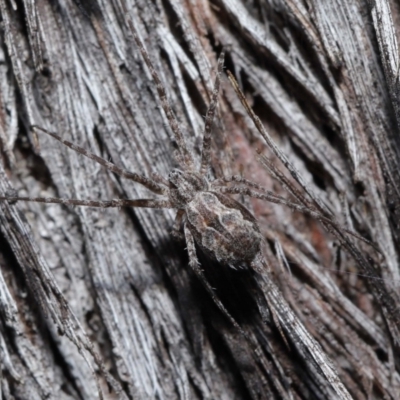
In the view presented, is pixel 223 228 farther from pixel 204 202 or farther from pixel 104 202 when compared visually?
pixel 104 202

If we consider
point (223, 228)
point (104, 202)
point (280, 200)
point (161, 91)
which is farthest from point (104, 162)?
point (280, 200)

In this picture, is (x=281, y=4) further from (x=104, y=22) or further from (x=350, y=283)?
(x=350, y=283)

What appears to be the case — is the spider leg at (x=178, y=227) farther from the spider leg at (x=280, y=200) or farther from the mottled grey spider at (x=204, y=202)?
the spider leg at (x=280, y=200)

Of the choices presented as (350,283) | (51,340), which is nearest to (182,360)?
(51,340)

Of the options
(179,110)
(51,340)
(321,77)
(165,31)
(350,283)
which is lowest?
(350,283)

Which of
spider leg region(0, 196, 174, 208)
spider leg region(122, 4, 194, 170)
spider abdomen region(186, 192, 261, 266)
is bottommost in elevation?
spider abdomen region(186, 192, 261, 266)

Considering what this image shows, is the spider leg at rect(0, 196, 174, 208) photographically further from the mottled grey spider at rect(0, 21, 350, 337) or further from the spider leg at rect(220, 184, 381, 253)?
the spider leg at rect(220, 184, 381, 253)

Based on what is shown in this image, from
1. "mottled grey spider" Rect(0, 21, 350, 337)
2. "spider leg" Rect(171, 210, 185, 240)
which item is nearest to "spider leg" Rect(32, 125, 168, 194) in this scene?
"mottled grey spider" Rect(0, 21, 350, 337)
